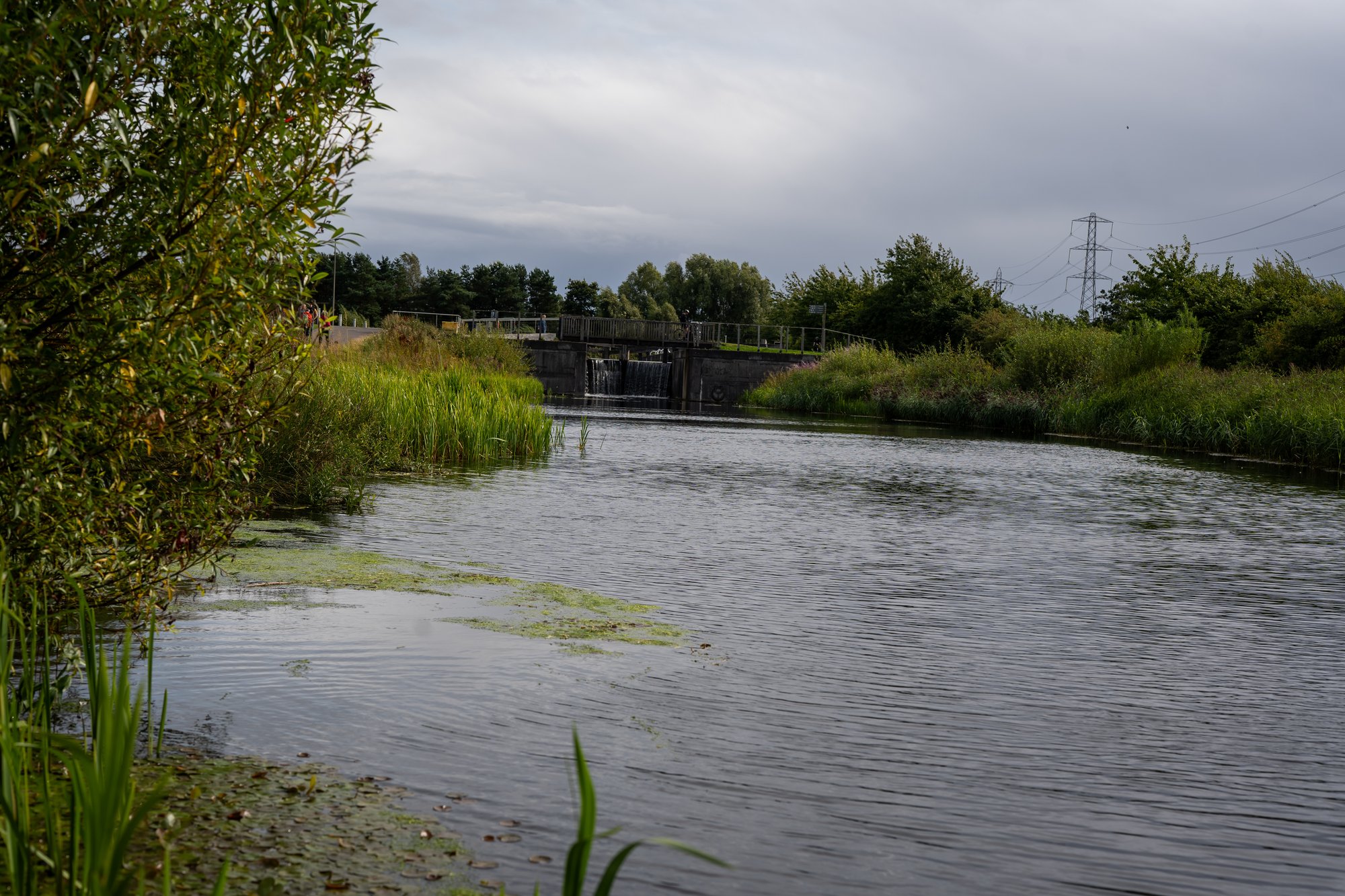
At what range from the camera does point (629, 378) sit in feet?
209

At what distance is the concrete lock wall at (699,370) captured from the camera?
197 feet

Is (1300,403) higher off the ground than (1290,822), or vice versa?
(1300,403)

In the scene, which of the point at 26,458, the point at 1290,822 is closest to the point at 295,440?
the point at 26,458

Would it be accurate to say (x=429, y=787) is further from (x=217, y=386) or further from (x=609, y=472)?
(x=609, y=472)

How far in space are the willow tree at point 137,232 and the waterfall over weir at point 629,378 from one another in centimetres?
5897

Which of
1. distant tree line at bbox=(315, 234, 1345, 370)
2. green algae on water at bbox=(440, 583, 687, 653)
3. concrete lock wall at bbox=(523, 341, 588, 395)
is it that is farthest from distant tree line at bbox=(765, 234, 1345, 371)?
green algae on water at bbox=(440, 583, 687, 653)

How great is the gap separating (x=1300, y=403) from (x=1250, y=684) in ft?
68.0

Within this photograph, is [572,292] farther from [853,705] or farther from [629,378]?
[853,705]

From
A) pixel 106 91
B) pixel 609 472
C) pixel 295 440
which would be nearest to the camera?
pixel 106 91

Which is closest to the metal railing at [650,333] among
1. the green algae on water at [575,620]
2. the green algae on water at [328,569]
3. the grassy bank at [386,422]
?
the grassy bank at [386,422]

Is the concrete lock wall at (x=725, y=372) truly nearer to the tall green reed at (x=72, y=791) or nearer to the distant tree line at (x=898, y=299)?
the distant tree line at (x=898, y=299)

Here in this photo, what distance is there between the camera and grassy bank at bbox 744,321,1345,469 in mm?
23672

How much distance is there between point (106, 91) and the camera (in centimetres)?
336

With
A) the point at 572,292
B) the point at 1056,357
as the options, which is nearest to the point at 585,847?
the point at 1056,357
